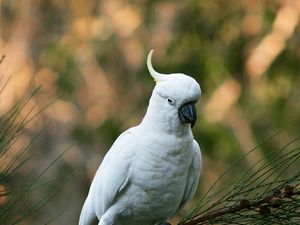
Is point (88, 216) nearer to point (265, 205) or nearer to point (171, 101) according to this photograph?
point (171, 101)

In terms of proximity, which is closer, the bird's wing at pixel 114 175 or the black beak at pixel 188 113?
the black beak at pixel 188 113

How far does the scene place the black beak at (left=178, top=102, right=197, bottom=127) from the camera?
5.42 ft

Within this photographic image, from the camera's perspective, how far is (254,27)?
4.89 metres

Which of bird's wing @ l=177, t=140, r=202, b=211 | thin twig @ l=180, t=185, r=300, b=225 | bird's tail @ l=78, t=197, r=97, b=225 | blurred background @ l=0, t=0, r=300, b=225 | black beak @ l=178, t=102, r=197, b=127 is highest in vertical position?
blurred background @ l=0, t=0, r=300, b=225

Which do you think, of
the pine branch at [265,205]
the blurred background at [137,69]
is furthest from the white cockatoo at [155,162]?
the blurred background at [137,69]

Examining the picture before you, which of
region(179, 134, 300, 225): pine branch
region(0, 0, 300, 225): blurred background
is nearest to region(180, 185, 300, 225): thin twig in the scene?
region(179, 134, 300, 225): pine branch

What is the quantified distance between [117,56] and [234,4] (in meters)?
0.91

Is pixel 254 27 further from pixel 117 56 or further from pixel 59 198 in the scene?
pixel 59 198

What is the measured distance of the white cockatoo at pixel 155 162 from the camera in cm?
169

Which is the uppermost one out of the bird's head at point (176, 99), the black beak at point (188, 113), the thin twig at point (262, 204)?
the bird's head at point (176, 99)

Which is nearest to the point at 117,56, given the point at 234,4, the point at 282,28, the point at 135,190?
the point at 234,4

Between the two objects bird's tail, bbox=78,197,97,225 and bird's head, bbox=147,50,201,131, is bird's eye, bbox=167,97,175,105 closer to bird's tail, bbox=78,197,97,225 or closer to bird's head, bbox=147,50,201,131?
bird's head, bbox=147,50,201,131

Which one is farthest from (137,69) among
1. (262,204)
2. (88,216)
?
(262,204)

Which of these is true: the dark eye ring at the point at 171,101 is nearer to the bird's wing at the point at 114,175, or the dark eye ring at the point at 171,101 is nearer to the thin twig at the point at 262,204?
the bird's wing at the point at 114,175
